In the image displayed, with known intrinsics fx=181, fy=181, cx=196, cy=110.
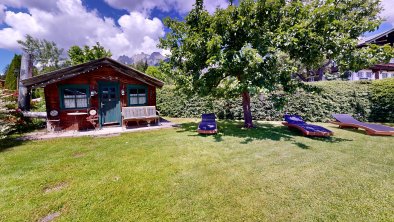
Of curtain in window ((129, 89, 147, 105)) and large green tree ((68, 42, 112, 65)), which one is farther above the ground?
large green tree ((68, 42, 112, 65))

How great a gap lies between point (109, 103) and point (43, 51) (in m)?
46.6

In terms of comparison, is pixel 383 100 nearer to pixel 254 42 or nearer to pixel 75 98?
pixel 254 42

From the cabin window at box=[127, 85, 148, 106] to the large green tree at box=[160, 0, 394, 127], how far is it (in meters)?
3.35

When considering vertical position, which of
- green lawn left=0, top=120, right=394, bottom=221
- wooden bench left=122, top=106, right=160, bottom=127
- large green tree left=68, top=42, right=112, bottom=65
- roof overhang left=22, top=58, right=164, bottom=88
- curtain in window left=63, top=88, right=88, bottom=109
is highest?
large green tree left=68, top=42, right=112, bottom=65

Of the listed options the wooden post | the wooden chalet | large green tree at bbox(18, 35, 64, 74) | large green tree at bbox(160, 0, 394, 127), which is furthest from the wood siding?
large green tree at bbox(18, 35, 64, 74)

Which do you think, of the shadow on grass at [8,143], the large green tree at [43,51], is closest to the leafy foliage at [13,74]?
the shadow on grass at [8,143]

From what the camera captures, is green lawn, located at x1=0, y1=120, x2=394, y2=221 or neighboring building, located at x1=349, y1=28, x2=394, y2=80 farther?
neighboring building, located at x1=349, y1=28, x2=394, y2=80

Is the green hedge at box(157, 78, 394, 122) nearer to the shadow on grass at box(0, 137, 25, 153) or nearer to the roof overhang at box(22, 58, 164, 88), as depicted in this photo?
the roof overhang at box(22, 58, 164, 88)

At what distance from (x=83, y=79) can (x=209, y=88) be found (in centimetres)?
670

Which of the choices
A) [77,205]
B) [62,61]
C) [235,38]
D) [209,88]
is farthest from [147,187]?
[62,61]

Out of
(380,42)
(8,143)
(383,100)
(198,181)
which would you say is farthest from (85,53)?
(380,42)

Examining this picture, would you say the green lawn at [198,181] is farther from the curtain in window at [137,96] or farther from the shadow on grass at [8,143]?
the curtain in window at [137,96]

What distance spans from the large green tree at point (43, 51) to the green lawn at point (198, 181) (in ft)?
153

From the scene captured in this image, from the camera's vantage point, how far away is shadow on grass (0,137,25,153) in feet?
21.6
